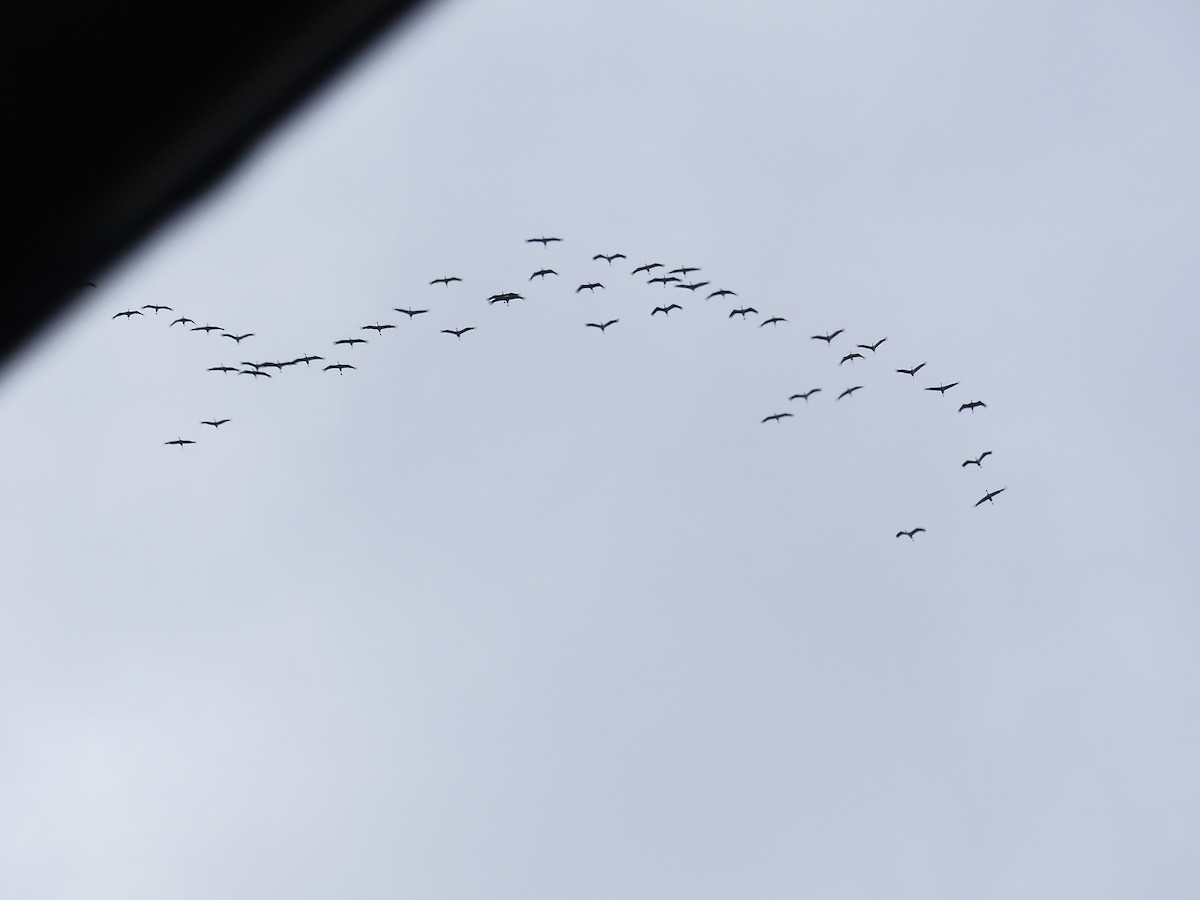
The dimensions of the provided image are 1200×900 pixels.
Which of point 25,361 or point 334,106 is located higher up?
point 334,106

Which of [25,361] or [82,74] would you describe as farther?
[25,361]

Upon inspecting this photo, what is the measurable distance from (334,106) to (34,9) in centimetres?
48

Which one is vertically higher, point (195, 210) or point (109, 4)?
point (109, 4)

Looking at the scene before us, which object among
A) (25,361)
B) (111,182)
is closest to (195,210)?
(111,182)

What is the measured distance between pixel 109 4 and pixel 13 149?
1.10 feet

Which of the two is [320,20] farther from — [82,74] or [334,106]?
[82,74]

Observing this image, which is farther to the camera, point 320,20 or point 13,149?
point 13,149

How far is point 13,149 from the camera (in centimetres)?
239

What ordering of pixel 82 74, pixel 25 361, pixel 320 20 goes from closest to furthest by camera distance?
pixel 320 20, pixel 82 74, pixel 25 361

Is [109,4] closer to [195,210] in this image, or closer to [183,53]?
[183,53]

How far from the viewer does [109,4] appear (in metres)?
2.23

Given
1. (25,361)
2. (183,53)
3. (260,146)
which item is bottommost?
(25,361)

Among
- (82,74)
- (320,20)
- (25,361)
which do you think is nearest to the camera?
(320,20)

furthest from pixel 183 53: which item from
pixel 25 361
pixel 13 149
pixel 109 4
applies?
pixel 25 361
